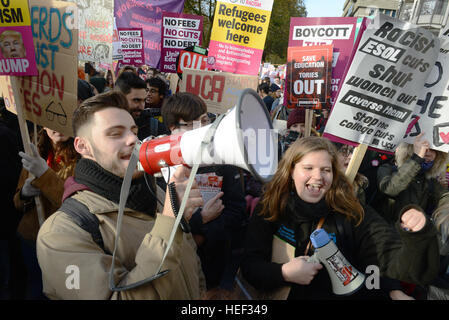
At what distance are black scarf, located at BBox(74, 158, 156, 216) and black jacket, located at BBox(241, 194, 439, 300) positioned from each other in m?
0.72

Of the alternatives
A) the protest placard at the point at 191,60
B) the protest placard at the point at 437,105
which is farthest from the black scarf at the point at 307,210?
the protest placard at the point at 191,60

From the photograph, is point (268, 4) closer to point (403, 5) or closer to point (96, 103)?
point (96, 103)

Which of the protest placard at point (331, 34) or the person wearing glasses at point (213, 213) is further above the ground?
the protest placard at point (331, 34)

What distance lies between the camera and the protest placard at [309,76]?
3.29 metres

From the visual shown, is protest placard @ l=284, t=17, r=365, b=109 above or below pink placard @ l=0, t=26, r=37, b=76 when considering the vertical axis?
above

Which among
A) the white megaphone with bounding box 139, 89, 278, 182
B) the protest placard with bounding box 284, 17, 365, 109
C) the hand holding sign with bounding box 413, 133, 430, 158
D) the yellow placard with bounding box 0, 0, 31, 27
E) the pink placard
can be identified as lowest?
the hand holding sign with bounding box 413, 133, 430, 158

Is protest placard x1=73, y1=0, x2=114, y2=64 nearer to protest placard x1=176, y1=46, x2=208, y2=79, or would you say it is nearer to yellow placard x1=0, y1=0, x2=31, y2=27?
protest placard x1=176, y1=46, x2=208, y2=79

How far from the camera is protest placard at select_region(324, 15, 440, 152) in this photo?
226 cm

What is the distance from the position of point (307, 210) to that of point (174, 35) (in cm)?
480

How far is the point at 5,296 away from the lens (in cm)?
216

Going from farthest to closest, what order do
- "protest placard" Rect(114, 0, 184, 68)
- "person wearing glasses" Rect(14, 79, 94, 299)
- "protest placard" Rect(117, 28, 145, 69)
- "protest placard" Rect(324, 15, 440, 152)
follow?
1. "protest placard" Rect(114, 0, 184, 68)
2. "protest placard" Rect(117, 28, 145, 69)
3. "protest placard" Rect(324, 15, 440, 152)
4. "person wearing glasses" Rect(14, 79, 94, 299)

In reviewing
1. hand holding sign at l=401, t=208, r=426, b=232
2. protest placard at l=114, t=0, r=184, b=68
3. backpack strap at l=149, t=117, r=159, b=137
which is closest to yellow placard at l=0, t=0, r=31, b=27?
backpack strap at l=149, t=117, r=159, b=137

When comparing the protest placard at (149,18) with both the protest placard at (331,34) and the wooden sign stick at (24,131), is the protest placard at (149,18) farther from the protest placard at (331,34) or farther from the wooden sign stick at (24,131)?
the wooden sign stick at (24,131)

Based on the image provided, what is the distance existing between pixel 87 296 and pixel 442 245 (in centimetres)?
199
